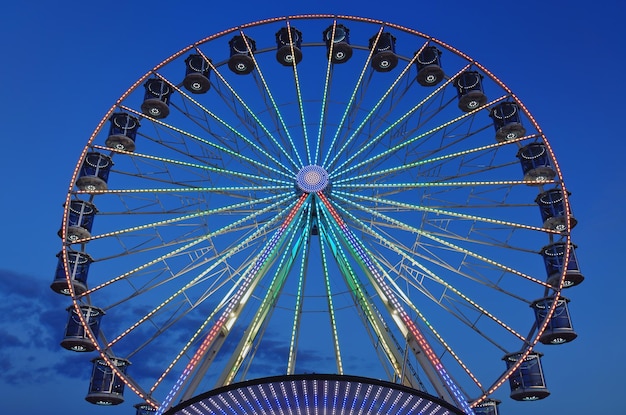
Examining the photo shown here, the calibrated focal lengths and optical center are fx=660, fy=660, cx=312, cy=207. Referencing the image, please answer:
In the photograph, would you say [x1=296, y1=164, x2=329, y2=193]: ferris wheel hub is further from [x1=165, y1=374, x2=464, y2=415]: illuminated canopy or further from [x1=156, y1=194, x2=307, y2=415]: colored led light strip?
[x1=165, y1=374, x2=464, y2=415]: illuminated canopy

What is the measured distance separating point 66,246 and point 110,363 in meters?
3.75

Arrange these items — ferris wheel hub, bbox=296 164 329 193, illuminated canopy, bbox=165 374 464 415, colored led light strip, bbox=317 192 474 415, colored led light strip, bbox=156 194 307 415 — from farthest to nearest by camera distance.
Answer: ferris wheel hub, bbox=296 164 329 193
colored led light strip, bbox=156 194 307 415
colored led light strip, bbox=317 192 474 415
illuminated canopy, bbox=165 374 464 415

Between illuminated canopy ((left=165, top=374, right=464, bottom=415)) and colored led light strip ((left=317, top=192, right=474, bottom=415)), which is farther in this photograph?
colored led light strip ((left=317, top=192, right=474, bottom=415))

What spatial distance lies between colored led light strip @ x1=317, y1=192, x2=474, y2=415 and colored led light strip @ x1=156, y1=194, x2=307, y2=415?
1434 millimetres

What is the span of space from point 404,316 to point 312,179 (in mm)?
6171

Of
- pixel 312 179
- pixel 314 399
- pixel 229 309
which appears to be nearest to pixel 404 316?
pixel 314 399

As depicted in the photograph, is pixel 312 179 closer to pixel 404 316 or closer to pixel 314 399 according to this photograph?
pixel 404 316

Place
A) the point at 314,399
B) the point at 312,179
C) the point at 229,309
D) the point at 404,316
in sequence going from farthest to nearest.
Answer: the point at 312,179 → the point at 229,309 → the point at 404,316 → the point at 314,399

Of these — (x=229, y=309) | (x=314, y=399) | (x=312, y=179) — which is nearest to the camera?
(x=314, y=399)

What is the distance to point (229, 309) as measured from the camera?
18.5 m

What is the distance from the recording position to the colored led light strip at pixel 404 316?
1584cm

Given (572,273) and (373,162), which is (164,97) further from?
(572,273)

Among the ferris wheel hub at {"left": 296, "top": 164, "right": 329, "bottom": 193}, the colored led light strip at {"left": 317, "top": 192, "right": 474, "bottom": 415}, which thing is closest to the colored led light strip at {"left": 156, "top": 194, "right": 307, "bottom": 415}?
the ferris wheel hub at {"left": 296, "top": 164, "right": 329, "bottom": 193}

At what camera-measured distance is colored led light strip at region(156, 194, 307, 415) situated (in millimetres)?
16625
